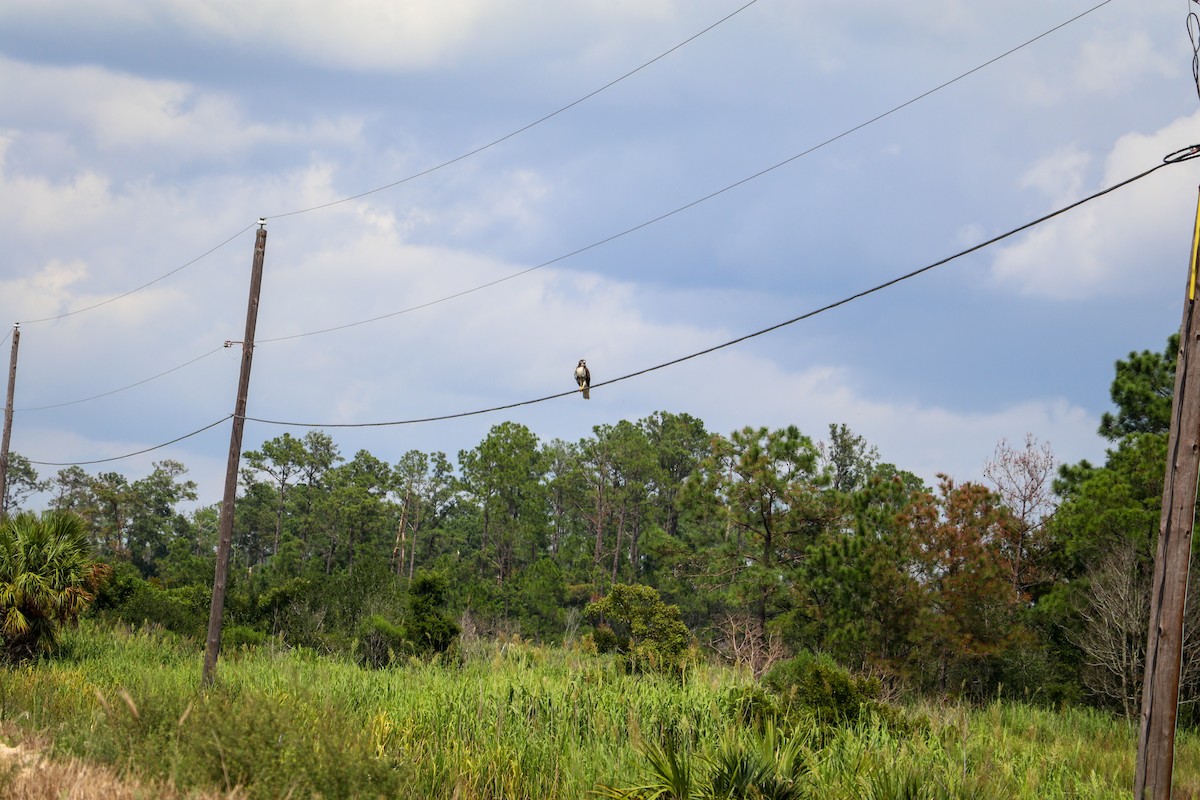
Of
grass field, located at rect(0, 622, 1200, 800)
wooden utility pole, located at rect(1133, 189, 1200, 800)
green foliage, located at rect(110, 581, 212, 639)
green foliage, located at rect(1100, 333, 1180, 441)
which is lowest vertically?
green foliage, located at rect(110, 581, 212, 639)

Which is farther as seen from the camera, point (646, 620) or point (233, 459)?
point (646, 620)

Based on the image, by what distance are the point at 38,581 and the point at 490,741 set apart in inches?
540

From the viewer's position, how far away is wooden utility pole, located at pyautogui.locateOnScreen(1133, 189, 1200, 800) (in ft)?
28.4

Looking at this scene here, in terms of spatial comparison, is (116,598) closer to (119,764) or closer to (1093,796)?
(119,764)

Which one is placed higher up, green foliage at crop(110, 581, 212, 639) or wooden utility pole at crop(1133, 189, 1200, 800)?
wooden utility pole at crop(1133, 189, 1200, 800)

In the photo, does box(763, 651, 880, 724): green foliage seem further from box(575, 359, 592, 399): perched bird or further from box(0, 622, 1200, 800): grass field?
box(575, 359, 592, 399): perched bird

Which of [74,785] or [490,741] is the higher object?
[74,785]

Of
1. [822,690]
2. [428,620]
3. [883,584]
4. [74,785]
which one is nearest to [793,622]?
[883,584]

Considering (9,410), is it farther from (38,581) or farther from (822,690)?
(822,690)

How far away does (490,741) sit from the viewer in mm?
12031

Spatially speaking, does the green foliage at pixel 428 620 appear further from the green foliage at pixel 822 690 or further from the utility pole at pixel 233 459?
the green foliage at pixel 822 690

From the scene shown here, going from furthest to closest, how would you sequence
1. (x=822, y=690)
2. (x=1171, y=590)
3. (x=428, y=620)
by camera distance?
1. (x=428, y=620)
2. (x=822, y=690)
3. (x=1171, y=590)

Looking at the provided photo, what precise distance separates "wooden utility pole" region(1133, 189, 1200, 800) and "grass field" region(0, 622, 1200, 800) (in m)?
1.75

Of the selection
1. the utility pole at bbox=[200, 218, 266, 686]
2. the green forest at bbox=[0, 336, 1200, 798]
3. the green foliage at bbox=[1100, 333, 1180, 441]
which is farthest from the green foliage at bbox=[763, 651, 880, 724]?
the green foliage at bbox=[1100, 333, 1180, 441]
